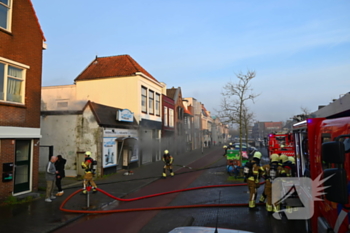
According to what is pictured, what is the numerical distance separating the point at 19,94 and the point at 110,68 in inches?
500

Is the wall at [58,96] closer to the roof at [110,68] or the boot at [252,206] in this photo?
the roof at [110,68]

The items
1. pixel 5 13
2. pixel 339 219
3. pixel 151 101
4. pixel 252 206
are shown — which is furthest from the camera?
pixel 151 101

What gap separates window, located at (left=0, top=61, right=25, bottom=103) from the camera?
9031 millimetres

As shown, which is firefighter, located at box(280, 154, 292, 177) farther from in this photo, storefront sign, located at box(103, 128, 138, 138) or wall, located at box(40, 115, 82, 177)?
wall, located at box(40, 115, 82, 177)

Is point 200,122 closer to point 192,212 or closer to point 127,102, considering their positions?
point 127,102

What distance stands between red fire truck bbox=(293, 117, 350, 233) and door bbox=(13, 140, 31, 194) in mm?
9552

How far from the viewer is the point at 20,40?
969cm

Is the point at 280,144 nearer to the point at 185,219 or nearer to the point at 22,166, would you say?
the point at 185,219

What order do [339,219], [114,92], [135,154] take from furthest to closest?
[114,92] < [135,154] < [339,219]

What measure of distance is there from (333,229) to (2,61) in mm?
10424

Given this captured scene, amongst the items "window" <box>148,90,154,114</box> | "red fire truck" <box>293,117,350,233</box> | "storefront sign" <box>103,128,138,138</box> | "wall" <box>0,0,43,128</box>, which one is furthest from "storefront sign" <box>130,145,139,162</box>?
"red fire truck" <box>293,117,350,233</box>

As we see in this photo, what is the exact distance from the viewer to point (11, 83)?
30.9ft

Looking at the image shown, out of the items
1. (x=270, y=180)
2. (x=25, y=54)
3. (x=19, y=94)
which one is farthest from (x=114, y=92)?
(x=270, y=180)

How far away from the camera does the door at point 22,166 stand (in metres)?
9.38
